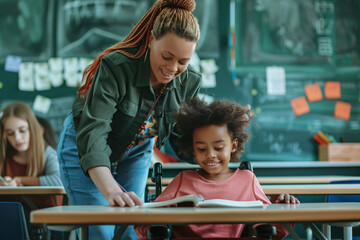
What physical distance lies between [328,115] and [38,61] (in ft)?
9.16

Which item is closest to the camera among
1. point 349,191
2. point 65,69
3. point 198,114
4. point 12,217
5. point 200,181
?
point 200,181

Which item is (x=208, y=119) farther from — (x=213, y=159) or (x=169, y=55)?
(x=169, y=55)

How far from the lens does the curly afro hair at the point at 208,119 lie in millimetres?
1912

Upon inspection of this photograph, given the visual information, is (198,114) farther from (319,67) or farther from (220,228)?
(319,67)

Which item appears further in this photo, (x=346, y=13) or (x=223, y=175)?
(x=346, y=13)

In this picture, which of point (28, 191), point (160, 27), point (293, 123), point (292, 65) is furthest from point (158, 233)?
point (292, 65)

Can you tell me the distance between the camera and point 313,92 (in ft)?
14.8

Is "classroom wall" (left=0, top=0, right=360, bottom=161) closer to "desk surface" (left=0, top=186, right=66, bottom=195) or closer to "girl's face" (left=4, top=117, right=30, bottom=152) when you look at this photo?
"girl's face" (left=4, top=117, right=30, bottom=152)

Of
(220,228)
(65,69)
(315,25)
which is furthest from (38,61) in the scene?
(220,228)

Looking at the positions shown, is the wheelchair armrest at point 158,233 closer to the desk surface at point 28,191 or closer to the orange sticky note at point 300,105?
the desk surface at point 28,191

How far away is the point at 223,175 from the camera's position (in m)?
1.82

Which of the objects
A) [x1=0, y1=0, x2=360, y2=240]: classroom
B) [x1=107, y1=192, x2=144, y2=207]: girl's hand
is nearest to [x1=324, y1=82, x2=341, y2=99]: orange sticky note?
[x1=0, y1=0, x2=360, y2=240]: classroom

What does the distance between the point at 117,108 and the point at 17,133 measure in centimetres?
197

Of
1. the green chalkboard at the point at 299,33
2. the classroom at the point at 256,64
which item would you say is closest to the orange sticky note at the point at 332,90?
the classroom at the point at 256,64
